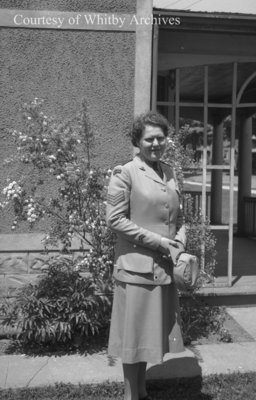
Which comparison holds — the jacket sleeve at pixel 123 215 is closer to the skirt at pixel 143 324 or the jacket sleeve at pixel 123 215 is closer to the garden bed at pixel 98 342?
the skirt at pixel 143 324

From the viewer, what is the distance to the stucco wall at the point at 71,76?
5176mm

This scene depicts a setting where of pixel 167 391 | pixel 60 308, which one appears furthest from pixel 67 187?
pixel 167 391

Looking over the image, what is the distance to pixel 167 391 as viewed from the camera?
394 cm

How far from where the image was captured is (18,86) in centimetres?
519

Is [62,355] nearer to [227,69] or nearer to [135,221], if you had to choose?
[135,221]

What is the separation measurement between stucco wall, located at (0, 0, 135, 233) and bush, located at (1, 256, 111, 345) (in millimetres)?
885

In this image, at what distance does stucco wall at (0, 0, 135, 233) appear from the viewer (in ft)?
17.0

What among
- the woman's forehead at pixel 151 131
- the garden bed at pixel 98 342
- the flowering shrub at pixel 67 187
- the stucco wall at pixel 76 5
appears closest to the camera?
the woman's forehead at pixel 151 131

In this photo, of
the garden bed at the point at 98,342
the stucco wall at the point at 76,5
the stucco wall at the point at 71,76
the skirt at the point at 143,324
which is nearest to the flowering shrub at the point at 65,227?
the garden bed at the point at 98,342

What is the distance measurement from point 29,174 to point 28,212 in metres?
0.99

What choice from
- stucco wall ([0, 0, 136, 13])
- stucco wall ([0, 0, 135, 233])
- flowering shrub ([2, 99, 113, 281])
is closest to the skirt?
flowering shrub ([2, 99, 113, 281])

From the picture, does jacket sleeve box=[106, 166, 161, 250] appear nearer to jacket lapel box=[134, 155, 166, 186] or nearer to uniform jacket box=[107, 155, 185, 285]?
uniform jacket box=[107, 155, 185, 285]

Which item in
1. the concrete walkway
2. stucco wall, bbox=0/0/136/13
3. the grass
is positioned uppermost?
stucco wall, bbox=0/0/136/13

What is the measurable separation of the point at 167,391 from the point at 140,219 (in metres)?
1.46
